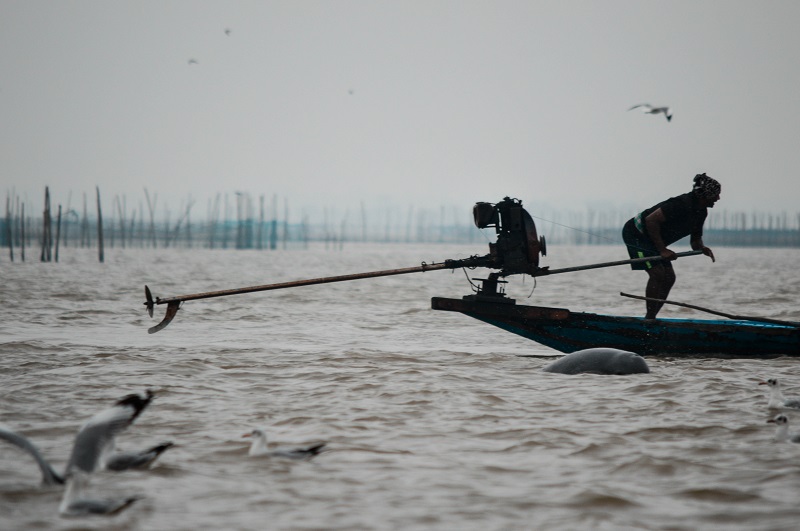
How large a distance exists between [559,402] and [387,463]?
108 inches

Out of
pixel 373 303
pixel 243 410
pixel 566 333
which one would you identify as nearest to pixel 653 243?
pixel 566 333

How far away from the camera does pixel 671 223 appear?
11.5m

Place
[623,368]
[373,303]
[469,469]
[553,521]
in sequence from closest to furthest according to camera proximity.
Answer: [553,521] → [469,469] → [623,368] → [373,303]

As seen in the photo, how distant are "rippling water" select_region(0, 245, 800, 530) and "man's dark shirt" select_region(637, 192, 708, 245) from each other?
1638 millimetres

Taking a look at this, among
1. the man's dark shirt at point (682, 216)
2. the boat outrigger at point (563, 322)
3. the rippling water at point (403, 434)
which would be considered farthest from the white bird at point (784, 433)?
the man's dark shirt at point (682, 216)

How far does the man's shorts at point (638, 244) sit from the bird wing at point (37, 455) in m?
7.92

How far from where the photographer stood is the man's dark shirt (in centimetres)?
1141

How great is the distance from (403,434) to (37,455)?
2872 millimetres

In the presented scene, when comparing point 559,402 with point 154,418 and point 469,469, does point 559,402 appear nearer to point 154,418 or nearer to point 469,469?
point 469,469

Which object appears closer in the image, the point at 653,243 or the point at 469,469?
the point at 469,469

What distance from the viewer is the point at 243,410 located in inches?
327

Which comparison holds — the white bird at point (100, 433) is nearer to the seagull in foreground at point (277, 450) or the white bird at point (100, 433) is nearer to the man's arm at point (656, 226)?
the seagull in foreground at point (277, 450)

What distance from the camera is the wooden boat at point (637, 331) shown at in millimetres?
11234

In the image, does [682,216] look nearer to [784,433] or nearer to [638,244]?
[638,244]
